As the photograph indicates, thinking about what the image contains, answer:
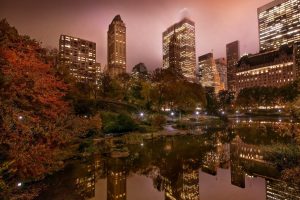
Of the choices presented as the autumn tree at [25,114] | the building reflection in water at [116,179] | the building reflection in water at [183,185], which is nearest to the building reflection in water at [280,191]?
the building reflection in water at [183,185]

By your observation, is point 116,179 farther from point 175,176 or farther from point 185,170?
point 185,170

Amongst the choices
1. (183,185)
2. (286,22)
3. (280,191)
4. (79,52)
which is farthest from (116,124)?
(286,22)

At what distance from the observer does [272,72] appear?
148 meters

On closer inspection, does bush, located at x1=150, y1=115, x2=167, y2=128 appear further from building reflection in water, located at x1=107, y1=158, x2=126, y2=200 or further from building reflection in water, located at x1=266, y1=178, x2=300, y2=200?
building reflection in water, located at x1=266, y1=178, x2=300, y2=200

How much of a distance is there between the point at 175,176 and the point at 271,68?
489 ft

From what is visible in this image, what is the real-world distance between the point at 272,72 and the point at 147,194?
152 m

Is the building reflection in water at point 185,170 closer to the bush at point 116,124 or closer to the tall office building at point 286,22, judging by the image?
the bush at point 116,124

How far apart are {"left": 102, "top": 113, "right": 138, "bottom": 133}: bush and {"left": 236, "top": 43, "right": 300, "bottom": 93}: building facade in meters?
114

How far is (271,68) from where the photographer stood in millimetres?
148625

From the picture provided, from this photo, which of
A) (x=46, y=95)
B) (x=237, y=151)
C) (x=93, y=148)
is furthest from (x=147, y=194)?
(x=237, y=151)

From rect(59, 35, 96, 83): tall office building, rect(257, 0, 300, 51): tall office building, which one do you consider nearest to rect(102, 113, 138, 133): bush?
rect(59, 35, 96, 83): tall office building

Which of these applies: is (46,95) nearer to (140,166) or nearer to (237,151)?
(140,166)

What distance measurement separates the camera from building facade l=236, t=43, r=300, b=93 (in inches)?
5413

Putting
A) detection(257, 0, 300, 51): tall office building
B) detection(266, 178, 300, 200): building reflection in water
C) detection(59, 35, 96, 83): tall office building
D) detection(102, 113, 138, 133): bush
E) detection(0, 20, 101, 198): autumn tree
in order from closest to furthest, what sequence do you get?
detection(266, 178, 300, 200): building reflection in water
detection(0, 20, 101, 198): autumn tree
detection(102, 113, 138, 133): bush
detection(257, 0, 300, 51): tall office building
detection(59, 35, 96, 83): tall office building
